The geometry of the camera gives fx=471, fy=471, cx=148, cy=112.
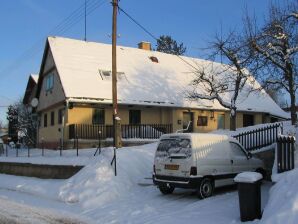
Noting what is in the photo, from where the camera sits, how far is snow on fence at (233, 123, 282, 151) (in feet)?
60.9

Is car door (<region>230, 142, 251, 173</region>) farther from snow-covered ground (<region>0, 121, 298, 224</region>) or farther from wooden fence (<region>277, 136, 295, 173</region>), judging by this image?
wooden fence (<region>277, 136, 295, 173</region>)

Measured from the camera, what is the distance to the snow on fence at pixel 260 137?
18.6 m

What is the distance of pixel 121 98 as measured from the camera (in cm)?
3047

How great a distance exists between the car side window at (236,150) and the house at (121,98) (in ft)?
39.6

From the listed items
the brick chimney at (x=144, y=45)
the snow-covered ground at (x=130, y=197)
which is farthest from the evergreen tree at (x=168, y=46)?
the snow-covered ground at (x=130, y=197)

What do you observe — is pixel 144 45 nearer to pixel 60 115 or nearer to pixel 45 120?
pixel 45 120

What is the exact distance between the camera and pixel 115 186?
54.6ft

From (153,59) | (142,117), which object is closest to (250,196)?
(142,117)

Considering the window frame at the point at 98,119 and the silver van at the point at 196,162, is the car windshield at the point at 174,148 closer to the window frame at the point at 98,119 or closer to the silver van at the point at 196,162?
the silver van at the point at 196,162

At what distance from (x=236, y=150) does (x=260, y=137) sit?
12.2ft

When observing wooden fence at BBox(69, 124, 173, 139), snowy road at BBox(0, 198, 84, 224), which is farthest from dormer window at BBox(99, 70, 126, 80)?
snowy road at BBox(0, 198, 84, 224)

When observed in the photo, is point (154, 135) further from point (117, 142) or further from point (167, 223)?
point (167, 223)

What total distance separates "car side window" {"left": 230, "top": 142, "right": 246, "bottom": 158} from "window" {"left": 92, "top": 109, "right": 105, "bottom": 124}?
15861mm

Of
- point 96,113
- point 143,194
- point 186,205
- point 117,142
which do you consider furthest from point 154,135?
point 186,205
